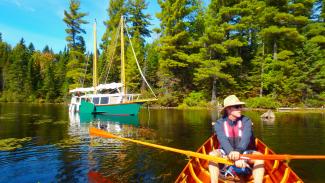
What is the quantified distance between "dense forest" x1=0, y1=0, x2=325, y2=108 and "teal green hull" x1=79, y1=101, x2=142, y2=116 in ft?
21.9

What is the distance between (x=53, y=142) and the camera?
17734 millimetres

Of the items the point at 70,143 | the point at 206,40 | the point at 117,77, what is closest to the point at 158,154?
the point at 70,143

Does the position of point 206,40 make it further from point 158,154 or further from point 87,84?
point 158,154

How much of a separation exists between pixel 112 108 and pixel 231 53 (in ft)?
74.2

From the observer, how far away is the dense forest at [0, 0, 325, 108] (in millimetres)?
41281

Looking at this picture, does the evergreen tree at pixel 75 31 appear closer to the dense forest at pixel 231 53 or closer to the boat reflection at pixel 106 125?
the dense forest at pixel 231 53

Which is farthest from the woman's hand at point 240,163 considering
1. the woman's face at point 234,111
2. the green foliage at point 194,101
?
the green foliage at point 194,101

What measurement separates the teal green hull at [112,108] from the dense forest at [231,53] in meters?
6.66

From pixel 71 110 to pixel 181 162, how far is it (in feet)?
103

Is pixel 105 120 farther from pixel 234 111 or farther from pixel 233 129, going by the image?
pixel 234 111

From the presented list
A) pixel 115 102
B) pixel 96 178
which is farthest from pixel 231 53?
pixel 96 178

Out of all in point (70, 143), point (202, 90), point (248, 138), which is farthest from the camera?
point (202, 90)

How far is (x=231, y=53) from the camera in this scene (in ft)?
165

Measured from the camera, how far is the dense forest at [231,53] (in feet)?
135
